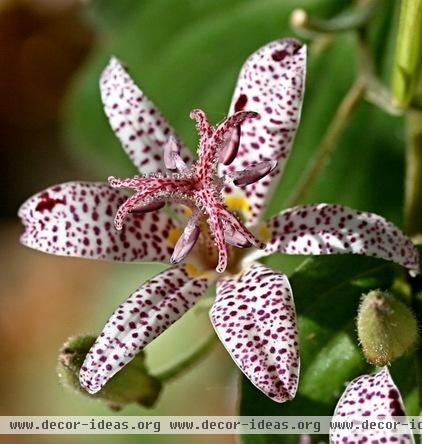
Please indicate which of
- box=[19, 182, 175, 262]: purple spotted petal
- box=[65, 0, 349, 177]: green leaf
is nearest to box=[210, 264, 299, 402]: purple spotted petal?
box=[19, 182, 175, 262]: purple spotted petal

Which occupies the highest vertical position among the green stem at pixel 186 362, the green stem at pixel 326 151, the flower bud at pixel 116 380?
the green stem at pixel 326 151

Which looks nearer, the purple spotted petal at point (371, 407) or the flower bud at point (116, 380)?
the purple spotted petal at point (371, 407)

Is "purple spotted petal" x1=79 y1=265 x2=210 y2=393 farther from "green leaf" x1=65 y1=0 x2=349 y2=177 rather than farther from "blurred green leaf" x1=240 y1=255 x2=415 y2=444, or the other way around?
"green leaf" x1=65 y1=0 x2=349 y2=177

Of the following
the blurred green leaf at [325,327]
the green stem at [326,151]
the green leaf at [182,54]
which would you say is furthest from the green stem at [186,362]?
the green leaf at [182,54]

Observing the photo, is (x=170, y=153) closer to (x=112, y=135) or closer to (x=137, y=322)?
(x=137, y=322)

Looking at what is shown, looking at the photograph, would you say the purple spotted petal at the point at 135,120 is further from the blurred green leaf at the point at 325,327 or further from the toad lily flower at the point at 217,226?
the blurred green leaf at the point at 325,327

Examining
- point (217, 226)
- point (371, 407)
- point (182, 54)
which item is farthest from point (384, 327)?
point (182, 54)
